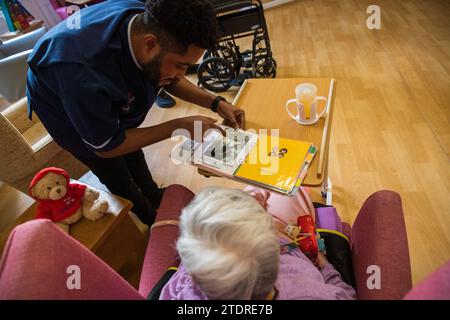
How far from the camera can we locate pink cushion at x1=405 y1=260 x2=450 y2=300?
1.57 ft

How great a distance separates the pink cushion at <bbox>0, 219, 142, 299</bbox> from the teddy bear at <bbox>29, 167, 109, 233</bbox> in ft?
2.02

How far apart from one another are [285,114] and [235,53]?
150 centimetres

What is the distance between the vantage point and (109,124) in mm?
916

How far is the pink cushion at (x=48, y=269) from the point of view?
0.52 meters

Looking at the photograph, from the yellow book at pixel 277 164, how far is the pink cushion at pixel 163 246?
0.86ft


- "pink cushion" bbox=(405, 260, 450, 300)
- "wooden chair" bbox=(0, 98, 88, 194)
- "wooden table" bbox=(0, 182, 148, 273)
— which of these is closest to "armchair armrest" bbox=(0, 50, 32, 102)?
"wooden chair" bbox=(0, 98, 88, 194)

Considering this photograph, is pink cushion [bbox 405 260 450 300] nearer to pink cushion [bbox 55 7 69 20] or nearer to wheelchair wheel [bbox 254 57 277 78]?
wheelchair wheel [bbox 254 57 277 78]

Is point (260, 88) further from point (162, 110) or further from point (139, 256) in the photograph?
point (162, 110)

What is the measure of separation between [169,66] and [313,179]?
0.59m

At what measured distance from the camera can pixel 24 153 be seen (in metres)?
1.57

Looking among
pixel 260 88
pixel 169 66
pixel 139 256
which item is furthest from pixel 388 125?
pixel 139 256

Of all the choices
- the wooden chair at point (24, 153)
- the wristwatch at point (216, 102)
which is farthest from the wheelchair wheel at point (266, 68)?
the wooden chair at point (24, 153)

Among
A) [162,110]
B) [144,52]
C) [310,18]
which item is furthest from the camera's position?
[310,18]

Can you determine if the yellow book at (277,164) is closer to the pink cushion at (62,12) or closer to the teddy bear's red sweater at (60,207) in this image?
the teddy bear's red sweater at (60,207)
